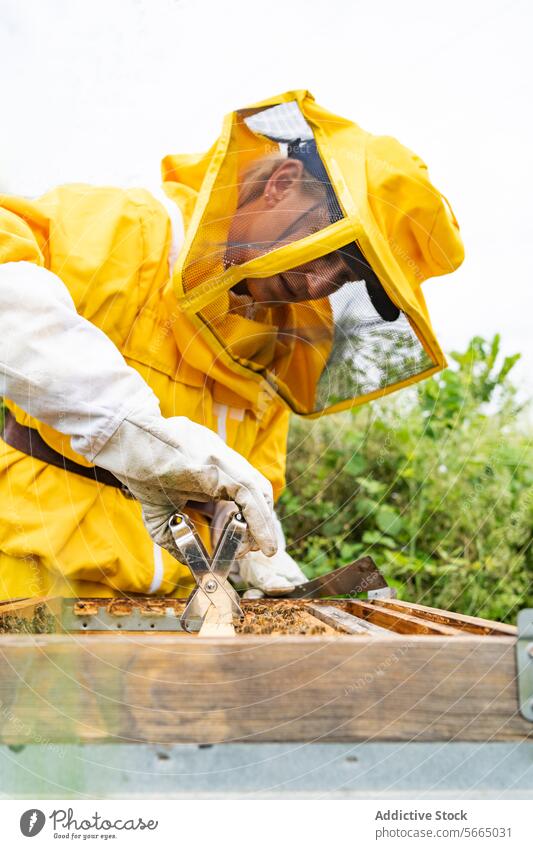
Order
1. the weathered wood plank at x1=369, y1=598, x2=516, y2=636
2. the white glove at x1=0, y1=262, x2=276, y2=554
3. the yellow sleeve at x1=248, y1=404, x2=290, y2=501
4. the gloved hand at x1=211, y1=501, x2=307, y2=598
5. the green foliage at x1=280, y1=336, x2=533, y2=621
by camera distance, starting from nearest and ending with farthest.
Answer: the weathered wood plank at x1=369, y1=598, x2=516, y2=636
the white glove at x1=0, y1=262, x2=276, y2=554
the gloved hand at x1=211, y1=501, x2=307, y2=598
the yellow sleeve at x1=248, y1=404, x2=290, y2=501
the green foliage at x1=280, y1=336, x2=533, y2=621

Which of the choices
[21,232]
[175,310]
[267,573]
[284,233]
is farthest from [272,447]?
[21,232]

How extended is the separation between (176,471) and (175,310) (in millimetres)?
634

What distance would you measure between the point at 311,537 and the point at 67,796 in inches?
116

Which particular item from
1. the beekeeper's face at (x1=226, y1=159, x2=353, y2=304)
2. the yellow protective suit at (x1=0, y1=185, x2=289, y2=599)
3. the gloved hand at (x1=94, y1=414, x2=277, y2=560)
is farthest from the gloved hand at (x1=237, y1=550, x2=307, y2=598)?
the beekeeper's face at (x1=226, y1=159, x2=353, y2=304)

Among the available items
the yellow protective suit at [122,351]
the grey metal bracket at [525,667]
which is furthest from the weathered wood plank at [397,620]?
the yellow protective suit at [122,351]

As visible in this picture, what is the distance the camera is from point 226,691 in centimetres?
111

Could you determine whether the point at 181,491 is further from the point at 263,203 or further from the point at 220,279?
the point at 263,203

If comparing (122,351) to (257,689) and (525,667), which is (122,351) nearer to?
(257,689)

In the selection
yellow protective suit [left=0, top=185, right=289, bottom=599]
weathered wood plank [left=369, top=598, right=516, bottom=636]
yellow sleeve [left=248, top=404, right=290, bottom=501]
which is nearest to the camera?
weathered wood plank [left=369, top=598, right=516, bottom=636]

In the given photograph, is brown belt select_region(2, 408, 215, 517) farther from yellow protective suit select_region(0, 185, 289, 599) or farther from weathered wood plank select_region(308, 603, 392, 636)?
weathered wood plank select_region(308, 603, 392, 636)

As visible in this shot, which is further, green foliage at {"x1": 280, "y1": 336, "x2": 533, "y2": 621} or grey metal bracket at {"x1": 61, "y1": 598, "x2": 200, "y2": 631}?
green foliage at {"x1": 280, "y1": 336, "x2": 533, "y2": 621}

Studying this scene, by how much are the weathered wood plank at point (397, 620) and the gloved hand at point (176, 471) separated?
0.32m

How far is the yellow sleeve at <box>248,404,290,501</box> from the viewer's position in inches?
106

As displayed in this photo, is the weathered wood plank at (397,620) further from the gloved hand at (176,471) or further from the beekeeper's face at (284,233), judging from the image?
the beekeeper's face at (284,233)
